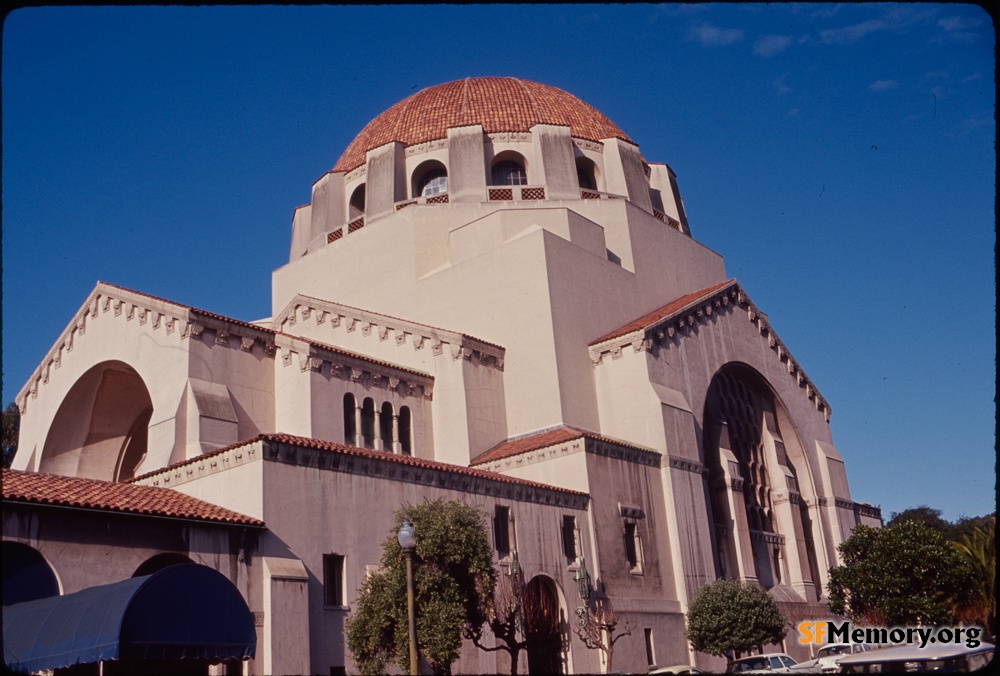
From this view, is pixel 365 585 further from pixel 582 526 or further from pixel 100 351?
pixel 100 351

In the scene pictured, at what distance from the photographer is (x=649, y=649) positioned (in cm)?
2867

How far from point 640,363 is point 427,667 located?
1493 centimetres

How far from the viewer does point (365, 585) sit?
2144cm

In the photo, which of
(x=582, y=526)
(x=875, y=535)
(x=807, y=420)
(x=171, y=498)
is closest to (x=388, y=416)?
(x=582, y=526)

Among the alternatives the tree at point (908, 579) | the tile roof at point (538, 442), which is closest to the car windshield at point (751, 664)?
the tree at point (908, 579)

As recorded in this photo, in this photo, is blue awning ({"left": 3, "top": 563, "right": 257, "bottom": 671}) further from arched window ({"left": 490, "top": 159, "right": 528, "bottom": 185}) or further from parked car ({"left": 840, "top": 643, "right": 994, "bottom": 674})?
arched window ({"left": 490, "top": 159, "right": 528, "bottom": 185})

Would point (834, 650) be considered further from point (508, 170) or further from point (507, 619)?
point (508, 170)

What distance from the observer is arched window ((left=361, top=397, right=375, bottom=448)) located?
3045 centimetres

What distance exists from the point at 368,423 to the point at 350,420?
688mm

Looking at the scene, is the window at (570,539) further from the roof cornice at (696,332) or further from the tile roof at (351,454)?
the roof cornice at (696,332)

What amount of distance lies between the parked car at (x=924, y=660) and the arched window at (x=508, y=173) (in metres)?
29.3

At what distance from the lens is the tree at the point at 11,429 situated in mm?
33062

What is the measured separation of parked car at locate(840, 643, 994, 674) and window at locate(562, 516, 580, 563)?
43.0 feet

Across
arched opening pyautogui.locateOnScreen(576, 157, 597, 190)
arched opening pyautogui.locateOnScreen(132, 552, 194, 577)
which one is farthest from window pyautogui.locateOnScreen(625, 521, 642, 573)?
arched opening pyautogui.locateOnScreen(576, 157, 597, 190)
